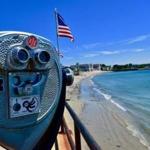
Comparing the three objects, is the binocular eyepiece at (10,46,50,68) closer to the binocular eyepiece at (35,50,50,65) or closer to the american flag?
the binocular eyepiece at (35,50,50,65)

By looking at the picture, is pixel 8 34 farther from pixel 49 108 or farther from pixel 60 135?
pixel 60 135

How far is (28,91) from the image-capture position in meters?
2.34

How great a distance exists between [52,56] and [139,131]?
1276 cm

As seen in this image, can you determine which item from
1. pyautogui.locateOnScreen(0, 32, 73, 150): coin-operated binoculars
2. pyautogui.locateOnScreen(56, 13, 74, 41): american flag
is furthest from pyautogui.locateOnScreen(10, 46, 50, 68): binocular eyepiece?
pyautogui.locateOnScreen(56, 13, 74, 41): american flag

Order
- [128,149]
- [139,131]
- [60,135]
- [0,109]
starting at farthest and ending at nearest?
1. [139,131]
2. [128,149]
3. [60,135]
4. [0,109]

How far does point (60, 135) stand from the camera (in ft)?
20.1

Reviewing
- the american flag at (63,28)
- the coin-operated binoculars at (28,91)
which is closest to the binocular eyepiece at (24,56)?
the coin-operated binoculars at (28,91)

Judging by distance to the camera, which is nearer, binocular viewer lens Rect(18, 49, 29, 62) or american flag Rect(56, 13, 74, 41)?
binocular viewer lens Rect(18, 49, 29, 62)

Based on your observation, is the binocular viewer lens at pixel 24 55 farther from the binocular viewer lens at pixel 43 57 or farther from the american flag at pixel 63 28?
the american flag at pixel 63 28

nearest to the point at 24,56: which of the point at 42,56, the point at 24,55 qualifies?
the point at 24,55

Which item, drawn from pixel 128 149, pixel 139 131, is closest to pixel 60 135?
pixel 128 149

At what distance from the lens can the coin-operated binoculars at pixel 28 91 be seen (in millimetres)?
2256

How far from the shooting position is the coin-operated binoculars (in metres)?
2.26

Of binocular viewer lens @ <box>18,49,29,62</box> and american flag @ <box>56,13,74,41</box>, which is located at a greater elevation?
american flag @ <box>56,13,74,41</box>
